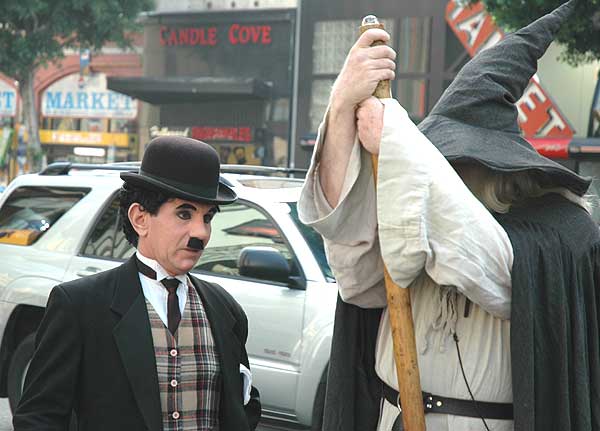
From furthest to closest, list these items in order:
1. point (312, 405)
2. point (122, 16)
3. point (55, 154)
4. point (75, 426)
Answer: point (55, 154) < point (122, 16) < point (312, 405) < point (75, 426)

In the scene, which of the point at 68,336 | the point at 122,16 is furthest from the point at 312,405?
the point at 122,16

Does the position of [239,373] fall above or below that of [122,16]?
below

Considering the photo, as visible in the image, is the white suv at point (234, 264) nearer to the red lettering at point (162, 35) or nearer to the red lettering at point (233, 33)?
the red lettering at point (233, 33)

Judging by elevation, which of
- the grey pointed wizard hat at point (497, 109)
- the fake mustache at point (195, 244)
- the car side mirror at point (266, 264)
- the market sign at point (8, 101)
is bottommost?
the car side mirror at point (266, 264)

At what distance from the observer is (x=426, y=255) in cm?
224

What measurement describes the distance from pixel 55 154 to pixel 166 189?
2169 centimetres

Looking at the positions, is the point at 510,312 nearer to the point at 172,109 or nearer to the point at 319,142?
the point at 319,142

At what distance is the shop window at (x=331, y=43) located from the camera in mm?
18875

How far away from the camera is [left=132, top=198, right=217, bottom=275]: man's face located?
7.88 feet

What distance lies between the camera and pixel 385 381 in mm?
2559

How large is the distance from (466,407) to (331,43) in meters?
17.1

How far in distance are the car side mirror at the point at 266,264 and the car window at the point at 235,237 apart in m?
0.28

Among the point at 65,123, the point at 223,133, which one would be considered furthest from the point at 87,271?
the point at 65,123

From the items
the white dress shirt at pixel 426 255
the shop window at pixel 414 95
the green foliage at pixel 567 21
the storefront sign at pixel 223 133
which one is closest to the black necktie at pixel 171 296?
the white dress shirt at pixel 426 255
